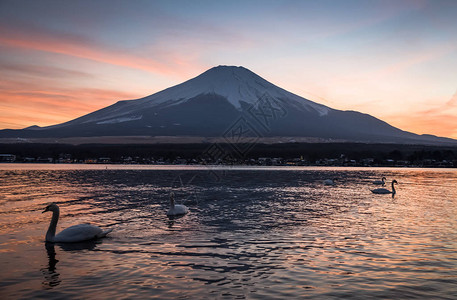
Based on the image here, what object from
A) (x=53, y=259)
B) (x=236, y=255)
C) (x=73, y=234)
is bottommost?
(x=53, y=259)

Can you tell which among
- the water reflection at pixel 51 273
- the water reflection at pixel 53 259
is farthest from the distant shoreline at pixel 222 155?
the water reflection at pixel 51 273

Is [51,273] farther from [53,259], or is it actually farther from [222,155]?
[222,155]

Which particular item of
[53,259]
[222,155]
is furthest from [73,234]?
[222,155]

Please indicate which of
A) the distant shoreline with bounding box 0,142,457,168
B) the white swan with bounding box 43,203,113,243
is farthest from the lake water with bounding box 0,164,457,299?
the distant shoreline with bounding box 0,142,457,168

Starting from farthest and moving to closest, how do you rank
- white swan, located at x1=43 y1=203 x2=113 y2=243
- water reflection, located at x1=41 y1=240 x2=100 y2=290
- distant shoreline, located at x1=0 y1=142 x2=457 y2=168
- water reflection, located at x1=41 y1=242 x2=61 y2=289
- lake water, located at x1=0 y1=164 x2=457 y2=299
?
distant shoreline, located at x1=0 y1=142 x2=457 y2=168 < white swan, located at x1=43 y1=203 x2=113 y2=243 < water reflection, located at x1=41 y1=240 x2=100 y2=290 < water reflection, located at x1=41 y1=242 x2=61 y2=289 < lake water, located at x1=0 y1=164 x2=457 y2=299

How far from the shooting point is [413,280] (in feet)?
35.1

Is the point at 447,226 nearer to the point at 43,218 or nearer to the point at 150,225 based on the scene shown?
the point at 150,225

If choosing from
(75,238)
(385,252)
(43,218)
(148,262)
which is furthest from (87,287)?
(43,218)

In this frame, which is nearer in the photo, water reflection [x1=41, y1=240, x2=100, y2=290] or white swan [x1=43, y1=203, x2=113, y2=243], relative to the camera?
water reflection [x1=41, y1=240, x2=100, y2=290]

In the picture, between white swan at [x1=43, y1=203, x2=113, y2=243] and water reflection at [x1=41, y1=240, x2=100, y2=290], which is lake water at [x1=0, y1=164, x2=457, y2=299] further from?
white swan at [x1=43, y1=203, x2=113, y2=243]

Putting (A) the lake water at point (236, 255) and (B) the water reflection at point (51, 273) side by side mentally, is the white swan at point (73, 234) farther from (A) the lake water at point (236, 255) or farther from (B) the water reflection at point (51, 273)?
(B) the water reflection at point (51, 273)

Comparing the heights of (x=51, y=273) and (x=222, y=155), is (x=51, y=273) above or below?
below

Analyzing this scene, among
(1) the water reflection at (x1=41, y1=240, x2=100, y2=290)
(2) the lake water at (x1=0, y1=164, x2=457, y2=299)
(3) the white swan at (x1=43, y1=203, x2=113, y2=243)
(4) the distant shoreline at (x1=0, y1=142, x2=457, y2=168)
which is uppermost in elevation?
(4) the distant shoreline at (x1=0, y1=142, x2=457, y2=168)

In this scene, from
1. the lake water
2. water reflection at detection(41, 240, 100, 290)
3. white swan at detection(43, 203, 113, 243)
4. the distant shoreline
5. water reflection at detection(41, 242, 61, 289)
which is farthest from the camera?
the distant shoreline
